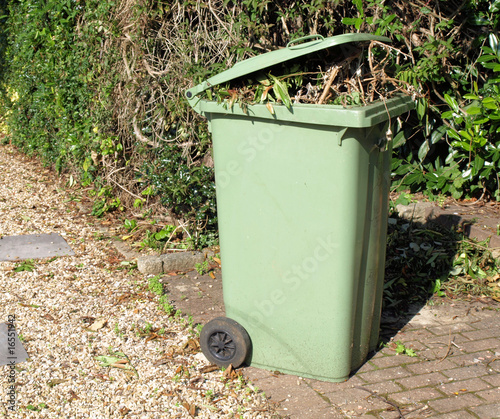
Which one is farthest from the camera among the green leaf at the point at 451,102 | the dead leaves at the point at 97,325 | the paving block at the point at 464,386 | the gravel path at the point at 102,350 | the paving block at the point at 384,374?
the green leaf at the point at 451,102

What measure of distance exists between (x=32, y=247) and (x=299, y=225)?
10.4 feet

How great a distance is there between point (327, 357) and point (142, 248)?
250 centimetres

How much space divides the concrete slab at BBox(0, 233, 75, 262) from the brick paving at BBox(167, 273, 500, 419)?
1.73m

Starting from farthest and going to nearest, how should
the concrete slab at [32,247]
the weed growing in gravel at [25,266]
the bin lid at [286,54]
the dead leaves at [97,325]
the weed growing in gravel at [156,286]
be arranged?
1. the concrete slab at [32,247]
2. the weed growing in gravel at [25,266]
3. the weed growing in gravel at [156,286]
4. the dead leaves at [97,325]
5. the bin lid at [286,54]

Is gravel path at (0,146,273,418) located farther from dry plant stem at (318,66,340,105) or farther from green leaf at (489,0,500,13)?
green leaf at (489,0,500,13)

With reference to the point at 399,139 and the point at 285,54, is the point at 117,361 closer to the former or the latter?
the point at 285,54

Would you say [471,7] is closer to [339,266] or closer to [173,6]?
[173,6]

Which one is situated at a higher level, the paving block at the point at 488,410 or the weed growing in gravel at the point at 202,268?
the paving block at the point at 488,410

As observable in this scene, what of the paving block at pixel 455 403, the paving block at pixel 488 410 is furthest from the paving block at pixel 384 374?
the paving block at pixel 488 410

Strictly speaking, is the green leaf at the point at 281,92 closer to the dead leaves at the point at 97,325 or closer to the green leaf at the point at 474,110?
the dead leaves at the point at 97,325

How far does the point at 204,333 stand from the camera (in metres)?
3.37

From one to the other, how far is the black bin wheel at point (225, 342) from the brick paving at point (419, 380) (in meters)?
0.13

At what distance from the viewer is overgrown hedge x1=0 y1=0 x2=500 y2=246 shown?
4836 mm

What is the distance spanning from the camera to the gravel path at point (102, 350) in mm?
3000
